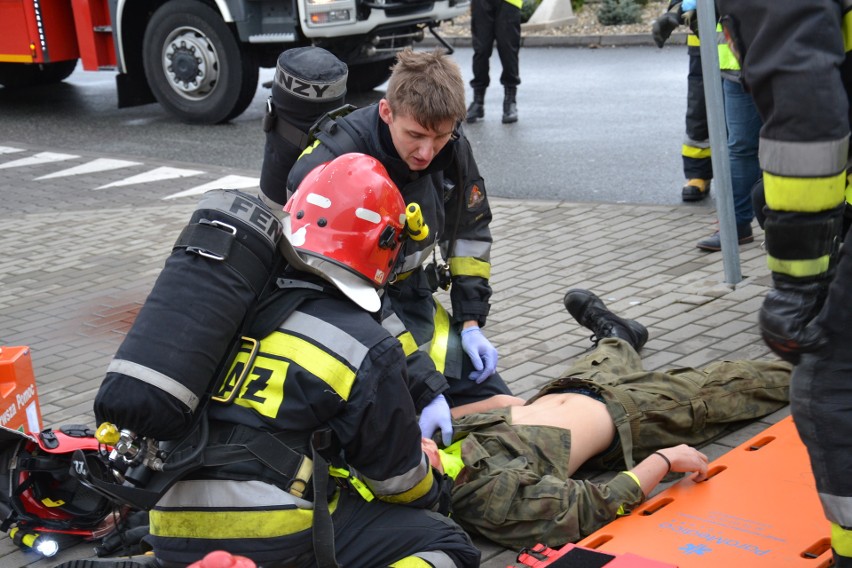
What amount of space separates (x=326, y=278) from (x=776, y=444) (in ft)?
6.04

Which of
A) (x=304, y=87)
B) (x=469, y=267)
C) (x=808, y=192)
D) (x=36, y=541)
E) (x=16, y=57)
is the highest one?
(x=304, y=87)

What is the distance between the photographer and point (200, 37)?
10750mm

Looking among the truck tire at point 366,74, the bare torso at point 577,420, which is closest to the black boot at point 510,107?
the truck tire at point 366,74

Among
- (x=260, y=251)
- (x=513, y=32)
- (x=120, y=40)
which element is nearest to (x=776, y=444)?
(x=260, y=251)

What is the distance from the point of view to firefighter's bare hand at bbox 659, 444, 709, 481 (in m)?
3.56

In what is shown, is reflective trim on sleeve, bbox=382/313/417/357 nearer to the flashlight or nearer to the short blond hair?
the short blond hair

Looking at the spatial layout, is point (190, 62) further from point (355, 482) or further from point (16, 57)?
point (355, 482)

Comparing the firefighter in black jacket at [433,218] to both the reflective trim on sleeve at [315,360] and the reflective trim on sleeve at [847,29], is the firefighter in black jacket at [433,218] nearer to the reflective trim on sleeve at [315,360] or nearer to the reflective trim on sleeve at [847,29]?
the reflective trim on sleeve at [315,360]

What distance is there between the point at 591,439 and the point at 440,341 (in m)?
0.67

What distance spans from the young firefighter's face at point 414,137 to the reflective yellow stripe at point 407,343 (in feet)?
1.78

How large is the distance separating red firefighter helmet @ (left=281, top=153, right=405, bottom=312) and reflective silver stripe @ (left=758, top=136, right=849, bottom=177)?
934mm

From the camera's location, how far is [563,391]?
158 inches

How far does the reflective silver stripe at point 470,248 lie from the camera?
4223 millimetres

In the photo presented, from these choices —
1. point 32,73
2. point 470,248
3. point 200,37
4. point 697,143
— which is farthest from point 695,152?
point 32,73
